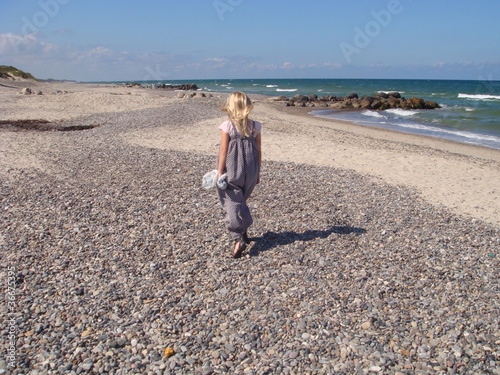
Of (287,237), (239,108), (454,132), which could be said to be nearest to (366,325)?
(287,237)

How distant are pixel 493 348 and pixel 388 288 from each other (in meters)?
1.13

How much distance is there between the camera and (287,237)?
5703 millimetres

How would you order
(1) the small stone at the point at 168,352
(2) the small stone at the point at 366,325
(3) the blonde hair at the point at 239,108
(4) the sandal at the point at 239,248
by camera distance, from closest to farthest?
(1) the small stone at the point at 168,352
(2) the small stone at the point at 366,325
(3) the blonde hair at the point at 239,108
(4) the sandal at the point at 239,248

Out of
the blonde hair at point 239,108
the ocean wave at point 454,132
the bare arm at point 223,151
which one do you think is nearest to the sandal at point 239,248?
the bare arm at point 223,151

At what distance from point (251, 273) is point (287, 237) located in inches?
44.9

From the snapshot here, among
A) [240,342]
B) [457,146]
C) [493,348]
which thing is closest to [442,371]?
[493,348]

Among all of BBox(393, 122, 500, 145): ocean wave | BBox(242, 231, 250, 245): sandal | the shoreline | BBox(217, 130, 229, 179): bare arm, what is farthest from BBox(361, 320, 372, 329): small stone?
BBox(393, 122, 500, 145): ocean wave

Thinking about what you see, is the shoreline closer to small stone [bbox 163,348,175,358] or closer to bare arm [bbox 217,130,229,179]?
bare arm [bbox 217,130,229,179]

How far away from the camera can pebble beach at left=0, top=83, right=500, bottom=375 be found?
3.43 metres

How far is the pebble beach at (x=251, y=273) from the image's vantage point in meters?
3.43

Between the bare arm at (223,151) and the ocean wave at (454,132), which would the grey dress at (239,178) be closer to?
the bare arm at (223,151)

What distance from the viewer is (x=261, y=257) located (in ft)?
16.8

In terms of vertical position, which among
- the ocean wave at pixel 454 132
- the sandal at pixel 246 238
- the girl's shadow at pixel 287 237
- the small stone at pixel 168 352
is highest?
the sandal at pixel 246 238

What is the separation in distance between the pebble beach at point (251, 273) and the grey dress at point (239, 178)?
0.45 meters
